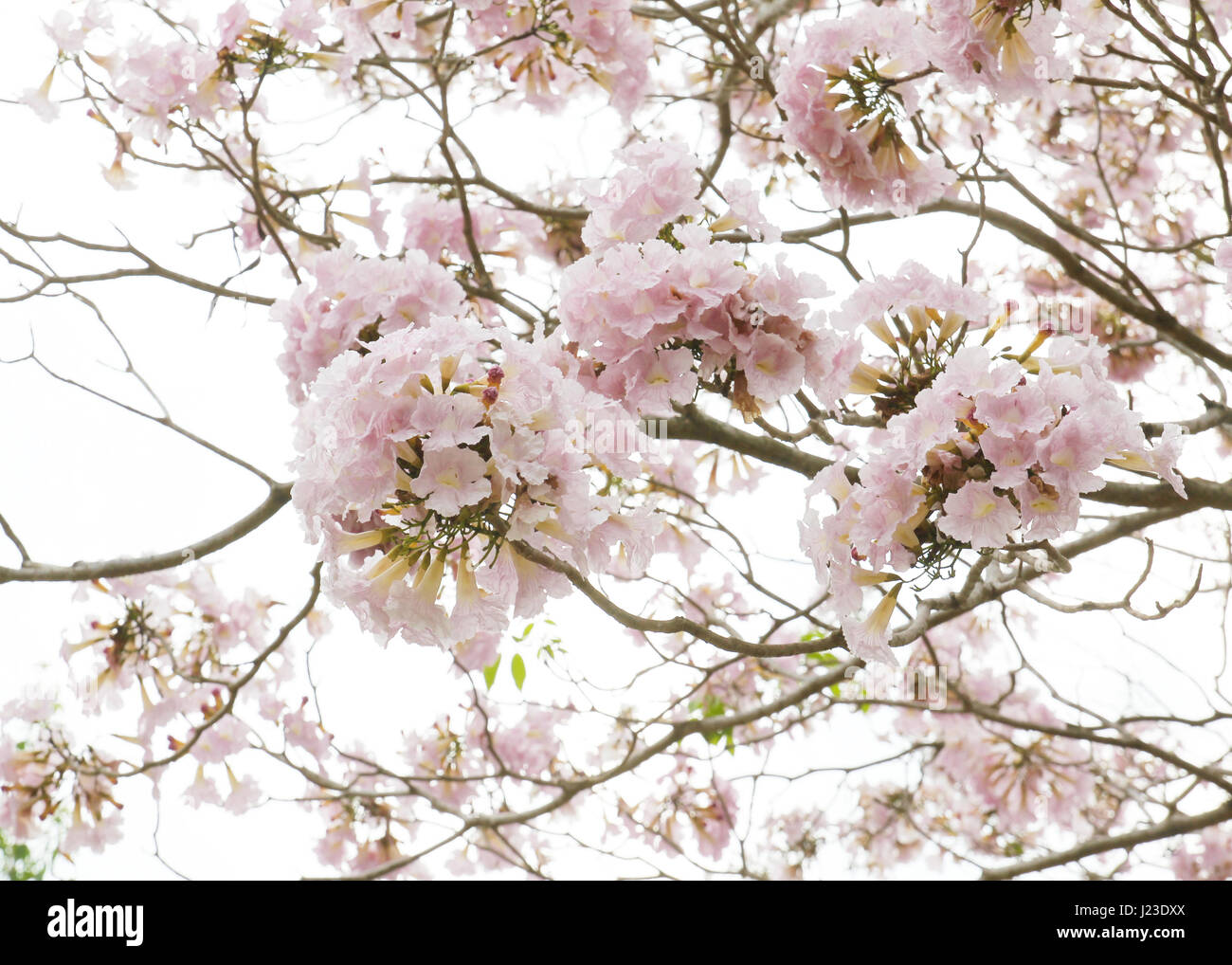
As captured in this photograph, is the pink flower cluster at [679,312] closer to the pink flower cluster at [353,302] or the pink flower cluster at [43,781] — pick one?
the pink flower cluster at [353,302]

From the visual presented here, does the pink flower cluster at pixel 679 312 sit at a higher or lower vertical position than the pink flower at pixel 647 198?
lower

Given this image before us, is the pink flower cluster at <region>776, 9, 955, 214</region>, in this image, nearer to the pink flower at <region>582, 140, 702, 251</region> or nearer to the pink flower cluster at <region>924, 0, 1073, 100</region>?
the pink flower cluster at <region>924, 0, 1073, 100</region>

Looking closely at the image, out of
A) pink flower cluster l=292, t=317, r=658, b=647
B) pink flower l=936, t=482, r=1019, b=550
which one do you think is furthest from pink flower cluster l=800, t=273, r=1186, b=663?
pink flower cluster l=292, t=317, r=658, b=647

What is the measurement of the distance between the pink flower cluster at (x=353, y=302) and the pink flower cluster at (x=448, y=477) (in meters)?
0.50

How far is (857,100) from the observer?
6.59 feet

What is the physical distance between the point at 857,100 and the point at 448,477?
51.2 inches

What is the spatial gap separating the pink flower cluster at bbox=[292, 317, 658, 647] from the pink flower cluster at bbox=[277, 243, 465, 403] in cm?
50

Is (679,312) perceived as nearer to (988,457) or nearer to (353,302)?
(988,457)

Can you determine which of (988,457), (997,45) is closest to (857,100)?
(997,45)

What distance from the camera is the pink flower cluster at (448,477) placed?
4.11 feet

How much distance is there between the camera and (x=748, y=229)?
1.72 m

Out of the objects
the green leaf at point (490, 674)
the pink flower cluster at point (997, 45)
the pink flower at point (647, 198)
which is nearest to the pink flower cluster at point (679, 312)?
the pink flower at point (647, 198)
